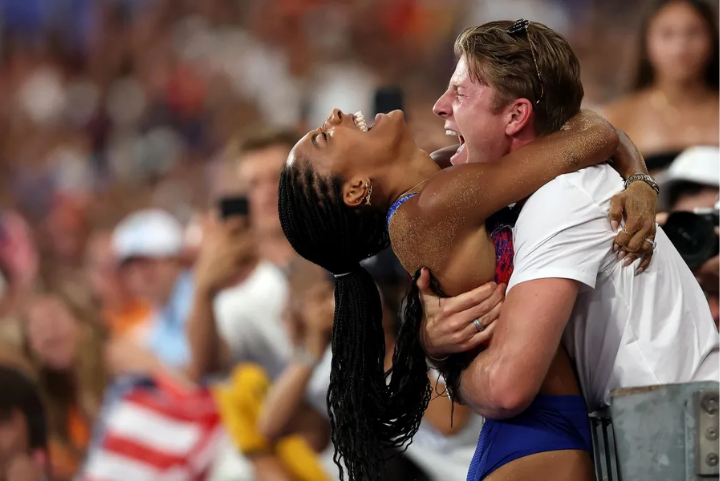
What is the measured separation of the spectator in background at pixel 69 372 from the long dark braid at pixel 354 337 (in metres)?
3.72

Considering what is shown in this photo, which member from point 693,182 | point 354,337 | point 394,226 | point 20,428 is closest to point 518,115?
point 394,226

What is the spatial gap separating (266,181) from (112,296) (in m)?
2.31

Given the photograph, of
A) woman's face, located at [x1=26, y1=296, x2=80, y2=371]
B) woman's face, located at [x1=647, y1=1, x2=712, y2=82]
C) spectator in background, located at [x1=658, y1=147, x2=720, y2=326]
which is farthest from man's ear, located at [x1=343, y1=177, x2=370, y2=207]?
woman's face, located at [x1=26, y1=296, x2=80, y2=371]

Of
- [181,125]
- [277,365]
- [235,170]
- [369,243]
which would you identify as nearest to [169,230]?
[235,170]

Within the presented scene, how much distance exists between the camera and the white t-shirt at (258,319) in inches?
194

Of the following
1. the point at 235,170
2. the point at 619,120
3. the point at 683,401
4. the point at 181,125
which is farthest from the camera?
the point at 181,125

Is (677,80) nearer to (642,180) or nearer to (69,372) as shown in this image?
(642,180)

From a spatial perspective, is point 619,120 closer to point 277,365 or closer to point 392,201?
point 277,365

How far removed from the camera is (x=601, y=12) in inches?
257

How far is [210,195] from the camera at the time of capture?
25.2ft

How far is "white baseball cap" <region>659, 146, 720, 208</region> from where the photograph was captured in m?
3.12

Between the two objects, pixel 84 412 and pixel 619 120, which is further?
pixel 84 412

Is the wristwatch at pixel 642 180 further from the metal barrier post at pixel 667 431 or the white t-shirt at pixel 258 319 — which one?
the white t-shirt at pixel 258 319

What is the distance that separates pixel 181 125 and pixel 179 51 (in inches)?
31.9
